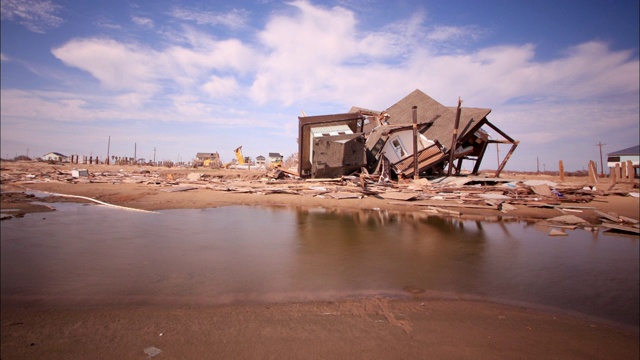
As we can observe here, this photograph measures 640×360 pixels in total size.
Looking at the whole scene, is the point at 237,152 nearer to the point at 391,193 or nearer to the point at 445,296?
the point at 391,193

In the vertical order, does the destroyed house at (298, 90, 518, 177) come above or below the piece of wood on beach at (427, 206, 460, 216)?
above

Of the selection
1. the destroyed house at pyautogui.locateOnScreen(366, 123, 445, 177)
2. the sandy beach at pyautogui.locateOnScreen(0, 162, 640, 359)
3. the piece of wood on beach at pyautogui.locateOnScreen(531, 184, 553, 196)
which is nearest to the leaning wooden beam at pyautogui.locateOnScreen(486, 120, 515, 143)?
the destroyed house at pyautogui.locateOnScreen(366, 123, 445, 177)

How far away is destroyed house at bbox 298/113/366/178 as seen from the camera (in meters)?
20.8

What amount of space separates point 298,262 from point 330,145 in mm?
15657

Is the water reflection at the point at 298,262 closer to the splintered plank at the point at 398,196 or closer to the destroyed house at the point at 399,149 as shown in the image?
the splintered plank at the point at 398,196

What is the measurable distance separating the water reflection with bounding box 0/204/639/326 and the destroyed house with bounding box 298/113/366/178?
1189 centimetres

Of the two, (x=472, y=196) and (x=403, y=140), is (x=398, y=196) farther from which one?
(x=403, y=140)

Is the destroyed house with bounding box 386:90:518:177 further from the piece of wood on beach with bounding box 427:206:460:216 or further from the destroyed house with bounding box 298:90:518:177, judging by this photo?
the piece of wood on beach with bounding box 427:206:460:216

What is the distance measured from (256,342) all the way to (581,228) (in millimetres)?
11451

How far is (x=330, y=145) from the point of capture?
2077cm

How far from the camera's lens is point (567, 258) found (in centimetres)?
624

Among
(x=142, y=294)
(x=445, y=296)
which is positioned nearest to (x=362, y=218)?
(x=445, y=296)

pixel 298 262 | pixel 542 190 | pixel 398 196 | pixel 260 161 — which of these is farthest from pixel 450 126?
pixel 260 161

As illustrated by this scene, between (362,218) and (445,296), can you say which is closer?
(445,296)
